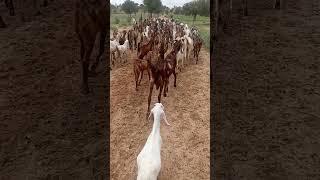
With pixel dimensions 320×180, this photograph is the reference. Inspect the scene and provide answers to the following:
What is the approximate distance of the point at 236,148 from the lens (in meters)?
8.52

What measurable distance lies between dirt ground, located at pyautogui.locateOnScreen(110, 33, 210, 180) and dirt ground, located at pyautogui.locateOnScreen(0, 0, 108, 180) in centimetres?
36

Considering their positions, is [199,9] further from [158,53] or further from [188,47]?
[158,53]

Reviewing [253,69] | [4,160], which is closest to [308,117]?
[253,69]

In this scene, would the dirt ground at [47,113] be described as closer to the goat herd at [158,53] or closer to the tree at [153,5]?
the goat herd at [158,53]

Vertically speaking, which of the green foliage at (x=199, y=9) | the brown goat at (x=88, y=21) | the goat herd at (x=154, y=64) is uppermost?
the green foliage at (x=199, y=9)

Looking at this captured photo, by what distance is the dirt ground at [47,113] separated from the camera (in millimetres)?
7785

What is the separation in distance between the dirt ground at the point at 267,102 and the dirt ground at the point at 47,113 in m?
2.75

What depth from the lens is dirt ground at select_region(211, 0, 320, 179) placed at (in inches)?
318

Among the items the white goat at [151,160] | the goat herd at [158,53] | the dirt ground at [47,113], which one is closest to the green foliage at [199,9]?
the goat herd at [158,53]

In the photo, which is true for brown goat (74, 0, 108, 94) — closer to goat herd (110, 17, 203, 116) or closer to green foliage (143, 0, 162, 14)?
goat herd (110, 17, 203, 116)

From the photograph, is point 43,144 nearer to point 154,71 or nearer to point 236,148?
point 154,71

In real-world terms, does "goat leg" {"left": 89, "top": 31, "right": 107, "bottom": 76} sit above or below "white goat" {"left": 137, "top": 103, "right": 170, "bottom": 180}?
above

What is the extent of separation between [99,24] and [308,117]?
5721mm

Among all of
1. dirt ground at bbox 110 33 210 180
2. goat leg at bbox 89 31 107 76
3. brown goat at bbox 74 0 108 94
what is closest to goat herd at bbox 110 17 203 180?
dirt ground at bbox 110 33 210 180
